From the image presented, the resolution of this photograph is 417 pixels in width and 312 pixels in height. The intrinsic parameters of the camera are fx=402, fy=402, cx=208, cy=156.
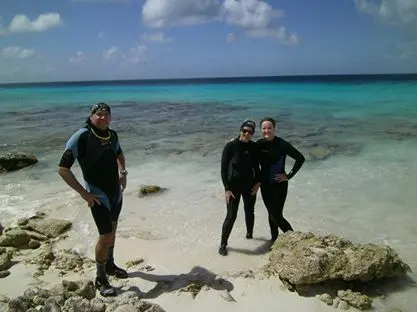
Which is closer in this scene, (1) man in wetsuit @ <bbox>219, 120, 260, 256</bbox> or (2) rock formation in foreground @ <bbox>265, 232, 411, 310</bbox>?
(2) rock formation in foreground @ <bbox>265, 232, 411, 310</bbox>

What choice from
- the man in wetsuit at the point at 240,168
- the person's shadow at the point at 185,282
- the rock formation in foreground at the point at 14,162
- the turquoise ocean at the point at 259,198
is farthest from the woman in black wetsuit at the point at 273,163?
the rock formation in foreground at the point at 14,162

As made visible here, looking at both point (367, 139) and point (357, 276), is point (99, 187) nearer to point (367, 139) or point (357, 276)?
point (357, 276)

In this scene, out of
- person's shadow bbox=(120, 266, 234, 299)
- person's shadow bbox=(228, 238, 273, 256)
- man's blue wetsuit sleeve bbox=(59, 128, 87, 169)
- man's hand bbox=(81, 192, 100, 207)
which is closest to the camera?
man's blue wetsuit sleeve bbox=(59, 128, 87, 169)

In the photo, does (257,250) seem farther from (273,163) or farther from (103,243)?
(103,243)

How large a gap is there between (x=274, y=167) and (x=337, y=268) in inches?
59.0

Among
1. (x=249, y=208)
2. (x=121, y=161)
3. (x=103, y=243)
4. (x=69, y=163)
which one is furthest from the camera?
(x=249, y=208)

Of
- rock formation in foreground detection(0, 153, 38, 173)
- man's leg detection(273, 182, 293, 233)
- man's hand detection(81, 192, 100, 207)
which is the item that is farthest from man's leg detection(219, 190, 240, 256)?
rock formation in foreground detection(0, 153, 38, 173)

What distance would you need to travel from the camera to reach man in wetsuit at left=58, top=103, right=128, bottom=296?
4.16 meters

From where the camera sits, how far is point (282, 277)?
457 centimetres

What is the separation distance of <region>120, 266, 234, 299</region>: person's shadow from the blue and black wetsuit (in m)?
0.87

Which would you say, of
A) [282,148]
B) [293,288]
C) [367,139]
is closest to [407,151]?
[367,139]

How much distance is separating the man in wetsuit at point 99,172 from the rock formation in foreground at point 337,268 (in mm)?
1988

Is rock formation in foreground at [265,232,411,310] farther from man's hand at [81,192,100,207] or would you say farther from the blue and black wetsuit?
man's hand at [81,192,100,207]

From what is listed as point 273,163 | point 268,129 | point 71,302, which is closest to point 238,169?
point 273,163
